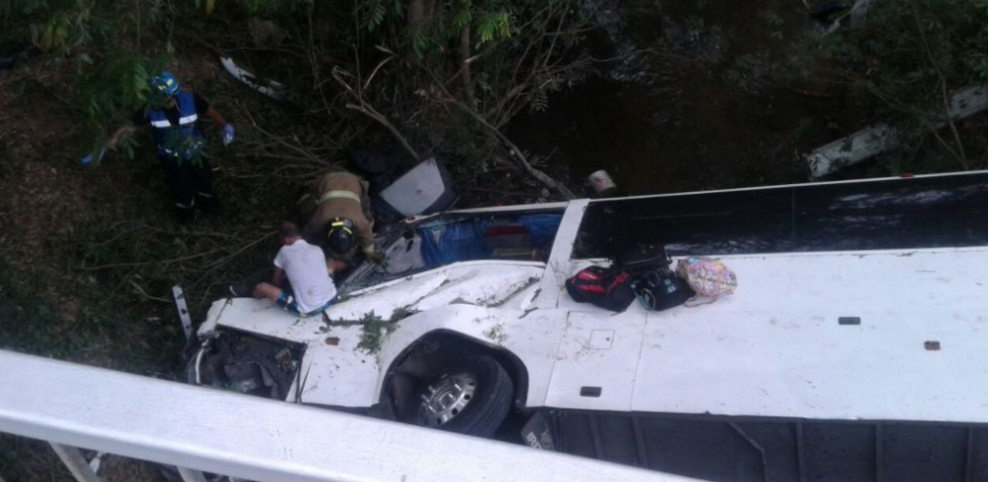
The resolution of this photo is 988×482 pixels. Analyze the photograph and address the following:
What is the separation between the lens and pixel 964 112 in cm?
675

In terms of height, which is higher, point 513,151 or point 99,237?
point 99,237

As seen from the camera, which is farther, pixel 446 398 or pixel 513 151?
pixel 513 151

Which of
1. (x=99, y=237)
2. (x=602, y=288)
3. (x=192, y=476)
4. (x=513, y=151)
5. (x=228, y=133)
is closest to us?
(x=192, y=476)

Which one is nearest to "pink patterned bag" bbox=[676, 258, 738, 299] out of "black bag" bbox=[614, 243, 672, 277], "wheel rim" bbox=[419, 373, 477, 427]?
"black bag" bbox=[614, 243, 672, 277]

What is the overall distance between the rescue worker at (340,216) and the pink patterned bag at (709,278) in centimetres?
224

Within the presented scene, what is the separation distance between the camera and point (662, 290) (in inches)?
144

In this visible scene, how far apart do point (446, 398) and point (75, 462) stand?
7.68 feet

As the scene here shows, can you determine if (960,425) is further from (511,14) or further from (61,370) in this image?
(511,14)

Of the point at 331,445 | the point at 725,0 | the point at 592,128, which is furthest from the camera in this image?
the point at 725,0

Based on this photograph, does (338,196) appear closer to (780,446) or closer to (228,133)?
(228,133)

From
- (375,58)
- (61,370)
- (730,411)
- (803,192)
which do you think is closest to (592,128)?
(375,58)

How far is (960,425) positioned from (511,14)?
4489mm

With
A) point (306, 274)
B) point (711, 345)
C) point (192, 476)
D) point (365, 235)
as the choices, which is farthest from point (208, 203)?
point (192, 476)

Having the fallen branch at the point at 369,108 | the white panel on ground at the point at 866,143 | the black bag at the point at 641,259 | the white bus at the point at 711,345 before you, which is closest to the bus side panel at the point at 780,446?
the white bus at the point at 711,345
